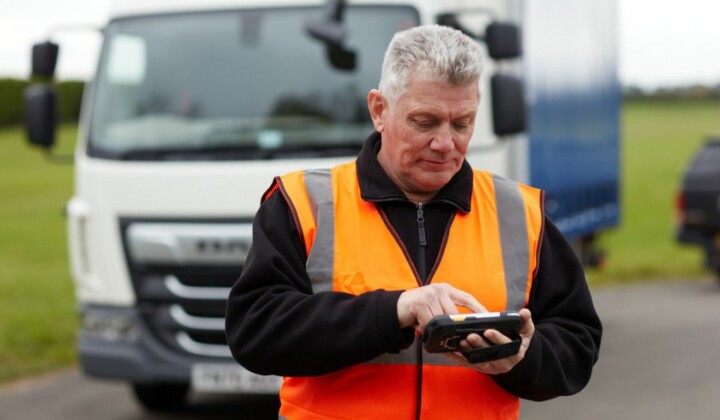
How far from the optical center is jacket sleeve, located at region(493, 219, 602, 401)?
2969 mm

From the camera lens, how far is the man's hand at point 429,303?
2.70 meters

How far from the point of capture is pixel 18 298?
1656 cm

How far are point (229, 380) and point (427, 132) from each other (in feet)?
14.7

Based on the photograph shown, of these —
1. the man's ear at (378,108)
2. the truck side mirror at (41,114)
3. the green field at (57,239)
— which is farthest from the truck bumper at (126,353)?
the man's ear at (378,108)

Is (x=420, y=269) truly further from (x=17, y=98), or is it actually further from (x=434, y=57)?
(x=17, y=98)

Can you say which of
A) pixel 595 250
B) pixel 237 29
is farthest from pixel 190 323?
pixel 595 250

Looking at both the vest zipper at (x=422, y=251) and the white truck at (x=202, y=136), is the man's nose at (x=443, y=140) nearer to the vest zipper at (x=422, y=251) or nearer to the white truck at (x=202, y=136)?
the vest zipper at (x=422, y=251)

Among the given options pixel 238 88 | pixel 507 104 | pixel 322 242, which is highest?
pixel 322 242

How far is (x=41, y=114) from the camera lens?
314 inches

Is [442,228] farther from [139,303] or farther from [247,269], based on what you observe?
[139,303]

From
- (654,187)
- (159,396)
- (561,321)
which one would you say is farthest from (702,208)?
(654,187)

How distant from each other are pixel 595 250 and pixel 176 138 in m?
6.38

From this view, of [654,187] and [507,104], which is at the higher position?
[507,104]

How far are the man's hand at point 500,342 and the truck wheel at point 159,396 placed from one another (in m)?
6.18
